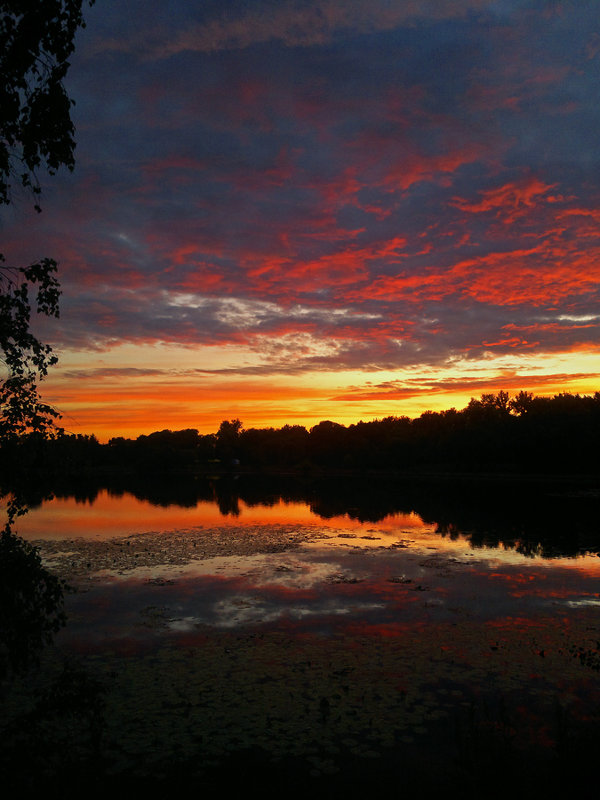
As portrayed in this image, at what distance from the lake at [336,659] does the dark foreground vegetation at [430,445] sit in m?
26.0

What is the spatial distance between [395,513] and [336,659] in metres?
32.1

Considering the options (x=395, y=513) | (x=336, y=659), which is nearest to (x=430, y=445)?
(x=395, y=513)

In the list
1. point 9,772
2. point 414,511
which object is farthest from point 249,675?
point 414,511

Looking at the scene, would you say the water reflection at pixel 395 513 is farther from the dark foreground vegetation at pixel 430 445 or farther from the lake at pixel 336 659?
the dark foreground vegetation at pixel 430 445

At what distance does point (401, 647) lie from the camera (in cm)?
1295

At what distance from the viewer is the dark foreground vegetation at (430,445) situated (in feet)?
271

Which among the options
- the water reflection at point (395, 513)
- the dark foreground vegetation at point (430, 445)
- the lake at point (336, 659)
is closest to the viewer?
the lake at point (336, 659)

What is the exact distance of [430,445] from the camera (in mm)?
111062

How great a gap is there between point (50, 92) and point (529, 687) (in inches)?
511

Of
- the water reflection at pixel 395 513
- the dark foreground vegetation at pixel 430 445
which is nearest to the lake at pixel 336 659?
the water reflection at pixel 395 513

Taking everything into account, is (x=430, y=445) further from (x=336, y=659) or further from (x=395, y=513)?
(x=336, y=659)

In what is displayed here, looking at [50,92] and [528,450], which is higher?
[50,92]

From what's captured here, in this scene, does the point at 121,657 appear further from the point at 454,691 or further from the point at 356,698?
the point at 454,691

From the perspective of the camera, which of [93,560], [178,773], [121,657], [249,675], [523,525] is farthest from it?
[523,525]
